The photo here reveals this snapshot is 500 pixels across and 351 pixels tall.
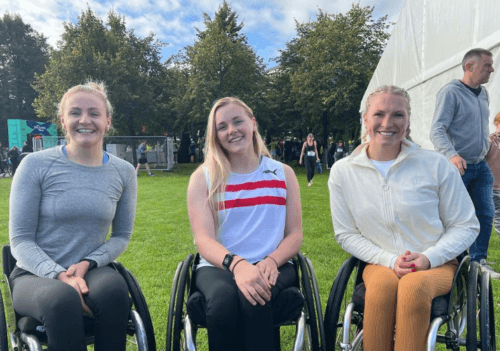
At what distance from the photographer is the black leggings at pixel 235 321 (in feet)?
5.82

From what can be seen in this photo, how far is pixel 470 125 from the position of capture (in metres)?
3.62

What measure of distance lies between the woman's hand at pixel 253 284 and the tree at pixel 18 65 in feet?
147

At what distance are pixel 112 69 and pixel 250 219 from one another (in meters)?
23.4

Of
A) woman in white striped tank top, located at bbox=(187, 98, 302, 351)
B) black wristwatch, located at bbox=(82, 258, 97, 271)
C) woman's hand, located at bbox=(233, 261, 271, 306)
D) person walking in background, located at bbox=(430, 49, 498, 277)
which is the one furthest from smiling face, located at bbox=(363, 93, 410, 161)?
black wristwatch, located at bbox=(82, 258, 97, 271)

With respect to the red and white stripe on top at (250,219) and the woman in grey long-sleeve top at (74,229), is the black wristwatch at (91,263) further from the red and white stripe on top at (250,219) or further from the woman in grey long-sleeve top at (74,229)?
the red and white stripe on top at (250,219)

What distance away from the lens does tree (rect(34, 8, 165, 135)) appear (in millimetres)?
22922

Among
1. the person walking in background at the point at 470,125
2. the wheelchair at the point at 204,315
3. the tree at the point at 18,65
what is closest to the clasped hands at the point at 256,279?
the wheelchair at the point at 204,315

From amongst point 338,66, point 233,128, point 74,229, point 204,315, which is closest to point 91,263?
point 74,229

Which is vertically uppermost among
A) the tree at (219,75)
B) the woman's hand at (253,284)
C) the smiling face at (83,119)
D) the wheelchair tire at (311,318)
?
the tree at (219,75)

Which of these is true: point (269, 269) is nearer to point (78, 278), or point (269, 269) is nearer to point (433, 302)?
point (433, 302)

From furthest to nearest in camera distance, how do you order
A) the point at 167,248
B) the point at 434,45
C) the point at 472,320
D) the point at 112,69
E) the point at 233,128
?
the point at 112,69, the point at 434,45, the point at 167,248, the point at 233,128, the point at 472,320

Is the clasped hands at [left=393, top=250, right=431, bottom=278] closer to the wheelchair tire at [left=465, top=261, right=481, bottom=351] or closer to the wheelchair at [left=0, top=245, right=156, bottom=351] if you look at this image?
the wheelchair tire at [left=465, top=261, right=481, bottom=351]

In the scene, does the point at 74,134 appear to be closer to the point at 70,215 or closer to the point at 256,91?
the point at 70,215

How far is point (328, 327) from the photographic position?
1.93 meters
